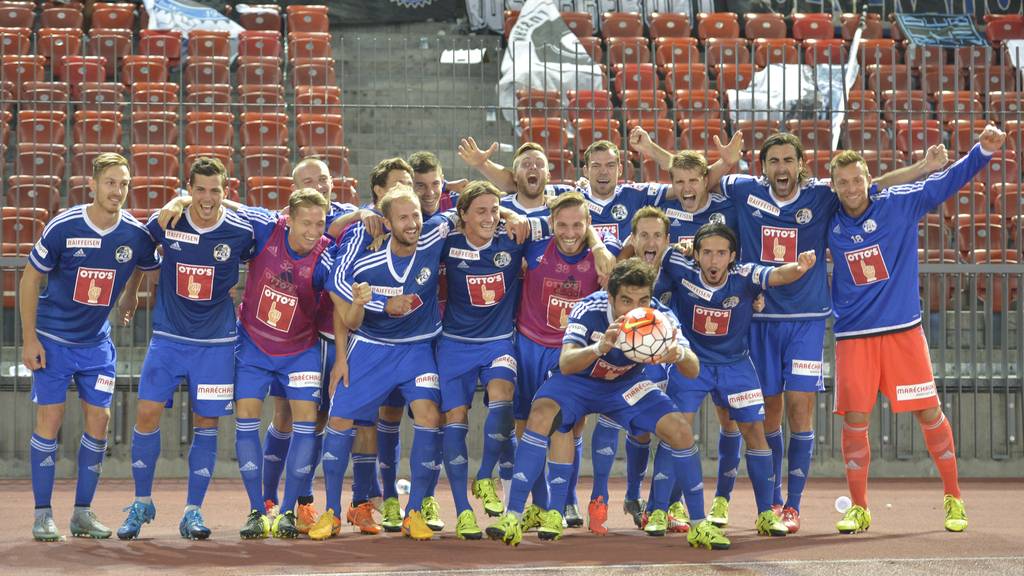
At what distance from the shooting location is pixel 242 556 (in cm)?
605

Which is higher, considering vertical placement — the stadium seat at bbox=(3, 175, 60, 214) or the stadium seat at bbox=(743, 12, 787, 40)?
the stadium seat at bbox=(743, 12, 787, 40)

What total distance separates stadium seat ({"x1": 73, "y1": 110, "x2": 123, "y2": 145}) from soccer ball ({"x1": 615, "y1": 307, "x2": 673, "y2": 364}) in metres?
5.73

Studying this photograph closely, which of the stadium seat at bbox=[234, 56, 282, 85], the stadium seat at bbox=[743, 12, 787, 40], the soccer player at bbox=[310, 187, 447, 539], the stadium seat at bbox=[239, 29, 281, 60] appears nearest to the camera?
the soccer player at bbox=[310, 187, 447, 539]

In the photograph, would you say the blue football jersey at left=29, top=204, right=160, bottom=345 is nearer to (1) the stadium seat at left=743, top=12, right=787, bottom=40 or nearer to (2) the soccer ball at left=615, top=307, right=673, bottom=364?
(2) the soccer ball at left=615, top=307, right=673, bottom=364

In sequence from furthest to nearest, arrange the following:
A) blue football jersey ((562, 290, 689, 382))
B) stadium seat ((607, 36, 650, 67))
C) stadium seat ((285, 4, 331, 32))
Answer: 1. stadium seat ((285, 4, 331, 32))
2. stadium seat ((607, 36, 650, 67))
3. blue football jersey ((562, 290, 689, 382))

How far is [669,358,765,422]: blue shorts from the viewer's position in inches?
269

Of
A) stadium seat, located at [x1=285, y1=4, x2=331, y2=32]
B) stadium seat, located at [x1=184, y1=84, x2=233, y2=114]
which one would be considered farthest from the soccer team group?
stadium seat, located at [x1=285, y1=4, x2=331, y2=32]

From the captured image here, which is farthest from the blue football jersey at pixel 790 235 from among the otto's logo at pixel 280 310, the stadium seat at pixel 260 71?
the stadium seat at pixel 260 71

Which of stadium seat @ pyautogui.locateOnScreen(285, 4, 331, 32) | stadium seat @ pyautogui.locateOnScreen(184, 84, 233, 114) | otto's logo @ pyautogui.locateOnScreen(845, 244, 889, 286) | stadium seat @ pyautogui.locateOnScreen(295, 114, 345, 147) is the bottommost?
otto's logo @ pyautogui.locateOnScreen(845, 244, 889, 286)

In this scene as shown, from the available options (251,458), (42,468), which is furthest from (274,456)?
(42,468)

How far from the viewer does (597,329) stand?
6309 mm

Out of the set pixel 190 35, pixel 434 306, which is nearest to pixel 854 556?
pixel 434 306

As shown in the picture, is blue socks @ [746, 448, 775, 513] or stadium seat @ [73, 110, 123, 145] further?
stadium seat @ [73, 110, 123, 145]

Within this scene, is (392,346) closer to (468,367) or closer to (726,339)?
(468,367)
